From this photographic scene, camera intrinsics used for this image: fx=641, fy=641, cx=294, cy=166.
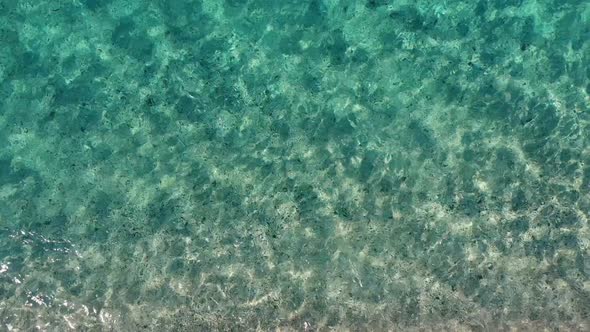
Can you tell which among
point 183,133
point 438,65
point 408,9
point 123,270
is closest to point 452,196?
point 438,65

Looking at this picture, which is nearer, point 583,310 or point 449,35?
point 583,310

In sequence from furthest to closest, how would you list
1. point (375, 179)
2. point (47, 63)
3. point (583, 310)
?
point (47, 63) → point (375, 179) → point (583, 310)

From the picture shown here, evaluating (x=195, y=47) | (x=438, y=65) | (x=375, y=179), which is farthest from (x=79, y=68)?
(x=438, y=65)

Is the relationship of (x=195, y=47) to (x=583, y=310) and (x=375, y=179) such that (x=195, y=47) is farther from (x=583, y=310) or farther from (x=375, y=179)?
(x=583, y=310)

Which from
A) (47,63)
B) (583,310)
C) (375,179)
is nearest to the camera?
(583,310)

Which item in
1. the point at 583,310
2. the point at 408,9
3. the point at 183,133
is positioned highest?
the point at 408,9

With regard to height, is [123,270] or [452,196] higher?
[452,196]
